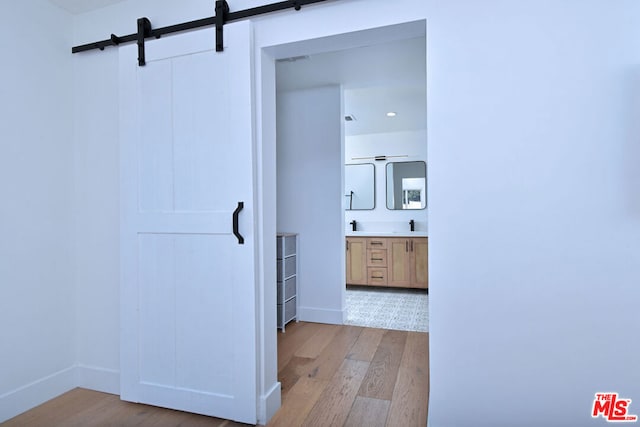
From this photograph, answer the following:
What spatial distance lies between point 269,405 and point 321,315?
1.68 m

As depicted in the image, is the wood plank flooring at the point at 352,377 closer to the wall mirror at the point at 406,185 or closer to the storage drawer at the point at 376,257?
the storage drawer at the point at 376,257

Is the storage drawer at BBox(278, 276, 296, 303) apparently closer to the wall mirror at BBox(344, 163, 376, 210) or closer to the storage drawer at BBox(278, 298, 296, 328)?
the storage drawer at BBox(278, 298, 296, 328)

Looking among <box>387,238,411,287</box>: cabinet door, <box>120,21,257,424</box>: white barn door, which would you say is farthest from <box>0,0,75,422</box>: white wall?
<box>387,238,411,287</box>: cabinet door

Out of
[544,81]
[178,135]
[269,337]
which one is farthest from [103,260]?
[544,81]

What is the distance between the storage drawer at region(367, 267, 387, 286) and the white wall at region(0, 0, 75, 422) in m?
3.51

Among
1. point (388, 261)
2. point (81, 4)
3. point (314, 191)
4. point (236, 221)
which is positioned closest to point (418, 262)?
point (388, 261)

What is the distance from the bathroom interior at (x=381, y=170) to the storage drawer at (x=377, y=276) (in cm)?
1

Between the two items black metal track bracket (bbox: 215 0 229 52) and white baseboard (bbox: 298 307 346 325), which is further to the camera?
white baseboard (bbox: 298 307 346 325)

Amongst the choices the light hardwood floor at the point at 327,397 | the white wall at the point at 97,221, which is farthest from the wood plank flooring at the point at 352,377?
the white wall at the point at 97,221

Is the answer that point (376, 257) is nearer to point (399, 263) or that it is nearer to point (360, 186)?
point (399, 263)

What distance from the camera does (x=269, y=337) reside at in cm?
188

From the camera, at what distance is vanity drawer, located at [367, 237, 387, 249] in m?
4.81

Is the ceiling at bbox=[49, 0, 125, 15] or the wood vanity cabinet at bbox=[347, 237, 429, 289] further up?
the ceiling at bbox=[49, 0, 125, 15]

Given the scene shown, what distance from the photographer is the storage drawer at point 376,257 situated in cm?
482
